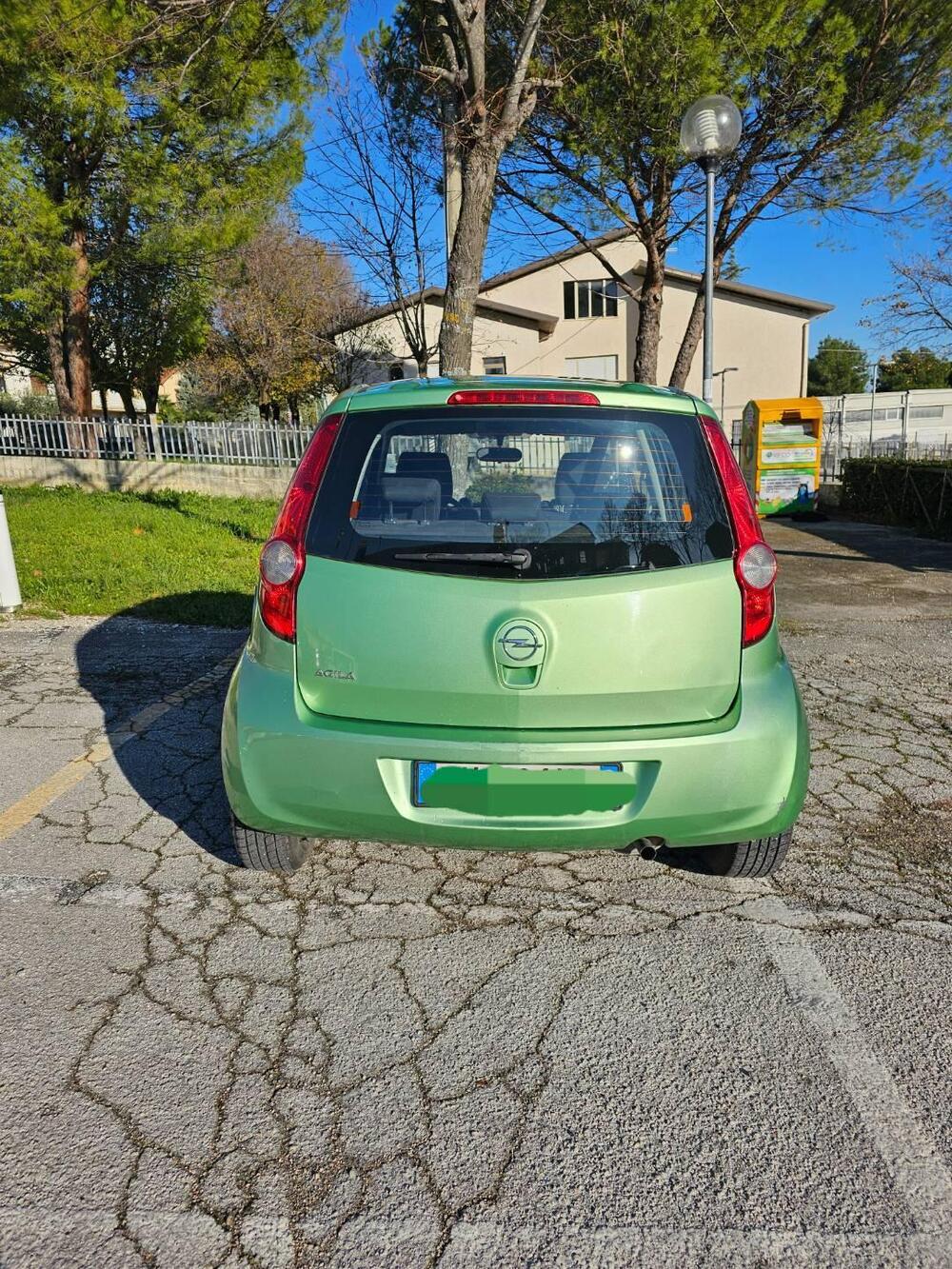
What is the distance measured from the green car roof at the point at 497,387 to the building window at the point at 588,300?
32236mm

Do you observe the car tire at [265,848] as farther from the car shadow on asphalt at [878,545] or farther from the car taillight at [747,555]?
the car shadow on asphalt at [878,545]

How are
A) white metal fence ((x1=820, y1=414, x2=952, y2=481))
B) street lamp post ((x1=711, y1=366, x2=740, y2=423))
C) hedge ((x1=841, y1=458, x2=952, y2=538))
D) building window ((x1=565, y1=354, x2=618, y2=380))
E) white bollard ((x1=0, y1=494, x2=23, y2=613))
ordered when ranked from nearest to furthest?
white bollard ((x1=0, y1=494, x2=23, y2=613)) → hedge ((x1=841, y1=458, x2=952, y2=538)) → white metal fence ((x1=820, y1=414, x2=952, y2=481)) → street lamp post ((x1=711, y1=366, x2=740, y2=423)) → building window ((x1=565, y1=354, x2=618, y2=380))

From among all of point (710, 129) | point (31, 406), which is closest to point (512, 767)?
point (710, 129)

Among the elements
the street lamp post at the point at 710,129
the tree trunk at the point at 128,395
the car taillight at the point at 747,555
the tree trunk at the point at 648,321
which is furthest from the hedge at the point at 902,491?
the tree trunk at the point at 128,395

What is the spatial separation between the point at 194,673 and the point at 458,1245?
4138mm

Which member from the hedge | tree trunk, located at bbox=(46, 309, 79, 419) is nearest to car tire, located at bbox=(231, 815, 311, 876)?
the hedge

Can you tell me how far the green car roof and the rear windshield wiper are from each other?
1.50ft

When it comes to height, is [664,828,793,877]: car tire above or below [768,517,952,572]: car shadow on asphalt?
above

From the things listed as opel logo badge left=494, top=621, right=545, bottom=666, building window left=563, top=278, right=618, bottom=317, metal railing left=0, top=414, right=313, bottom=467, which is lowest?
opel logo badge left=494, top=621, right=545, bottom=666

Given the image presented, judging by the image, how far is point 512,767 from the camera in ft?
7.25

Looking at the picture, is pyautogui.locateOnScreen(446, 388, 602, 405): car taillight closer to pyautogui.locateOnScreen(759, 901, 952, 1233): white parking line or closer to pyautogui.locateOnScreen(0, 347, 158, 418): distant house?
pyautogui.locateOnScreen(759, 901, 952, 1233): white parking line

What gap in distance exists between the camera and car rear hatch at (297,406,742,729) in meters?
2.21

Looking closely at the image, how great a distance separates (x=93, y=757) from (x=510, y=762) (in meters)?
2.51

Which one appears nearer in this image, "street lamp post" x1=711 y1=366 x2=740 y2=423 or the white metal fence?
the white metal fence
